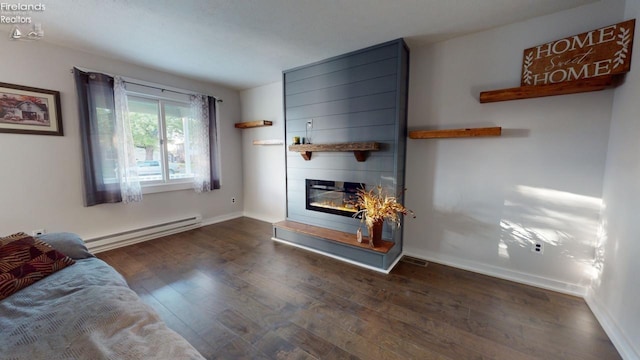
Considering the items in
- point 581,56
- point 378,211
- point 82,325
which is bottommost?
Answer: point 82,325

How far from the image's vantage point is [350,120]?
295 cm

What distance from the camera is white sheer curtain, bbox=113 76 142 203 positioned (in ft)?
10.2

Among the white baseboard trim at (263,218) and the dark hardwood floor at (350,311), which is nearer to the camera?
the dark hardwood floor at (350,311)

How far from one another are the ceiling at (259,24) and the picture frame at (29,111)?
0.62 m

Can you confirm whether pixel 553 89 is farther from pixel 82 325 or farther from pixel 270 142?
pixel 270 142

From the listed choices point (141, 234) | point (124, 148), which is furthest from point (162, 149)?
point (141, 234)

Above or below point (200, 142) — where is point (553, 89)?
above

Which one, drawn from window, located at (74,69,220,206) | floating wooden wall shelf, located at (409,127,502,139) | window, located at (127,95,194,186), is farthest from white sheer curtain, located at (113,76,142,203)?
floating wooden wall shelf, located at (409,127,502,139)

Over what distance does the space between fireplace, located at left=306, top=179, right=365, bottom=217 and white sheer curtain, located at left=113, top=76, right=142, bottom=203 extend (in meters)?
2.43

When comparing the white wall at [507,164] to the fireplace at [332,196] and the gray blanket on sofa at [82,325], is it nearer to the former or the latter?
the fireplace at [332,196]

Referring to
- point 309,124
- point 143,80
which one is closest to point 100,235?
point 143,80

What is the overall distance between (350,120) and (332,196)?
1043mm

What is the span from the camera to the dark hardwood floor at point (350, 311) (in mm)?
1579

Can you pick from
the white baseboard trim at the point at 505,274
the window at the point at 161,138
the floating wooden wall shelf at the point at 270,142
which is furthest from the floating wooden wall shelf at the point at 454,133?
the window at the point at 161,138
